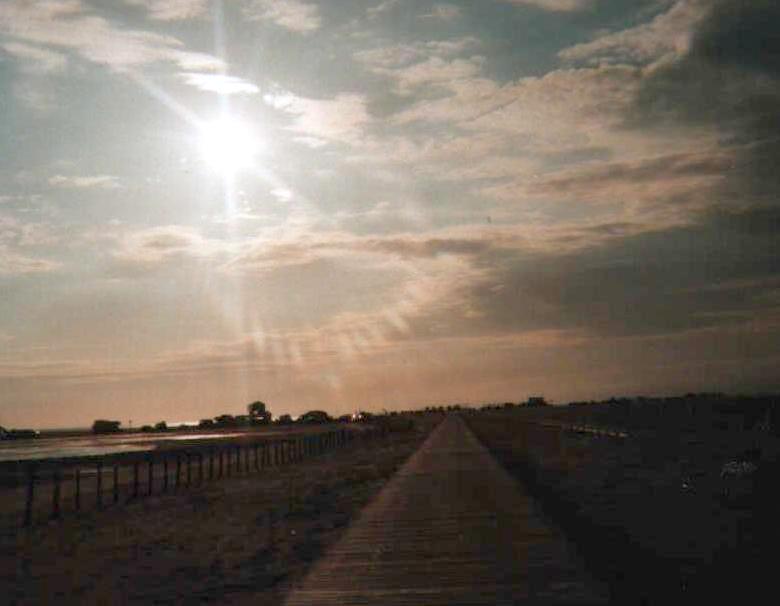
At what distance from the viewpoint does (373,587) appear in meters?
12.4

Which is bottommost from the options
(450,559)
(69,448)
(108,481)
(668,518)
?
(450,559)

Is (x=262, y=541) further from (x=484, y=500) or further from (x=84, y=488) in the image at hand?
(x=84, y=488)

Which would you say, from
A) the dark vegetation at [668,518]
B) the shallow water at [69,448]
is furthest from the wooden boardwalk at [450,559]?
the shallow water at [69,448]

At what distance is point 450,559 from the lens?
571 inches

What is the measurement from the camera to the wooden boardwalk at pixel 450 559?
11.8m

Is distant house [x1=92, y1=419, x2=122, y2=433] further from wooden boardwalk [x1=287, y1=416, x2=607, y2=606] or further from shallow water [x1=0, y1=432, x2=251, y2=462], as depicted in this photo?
wooden boardwalk [x1=287, y1=416, x2=607, y2=606]

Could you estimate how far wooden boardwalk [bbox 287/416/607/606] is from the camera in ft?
38.6

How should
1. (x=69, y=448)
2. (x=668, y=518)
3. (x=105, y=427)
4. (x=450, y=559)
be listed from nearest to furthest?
(x=450, y=559) → (x=668, y=518) → (x=69, y=448) → (x=105, y=427)

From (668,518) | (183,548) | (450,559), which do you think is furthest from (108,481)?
(450,559)

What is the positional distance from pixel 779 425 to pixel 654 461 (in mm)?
28328

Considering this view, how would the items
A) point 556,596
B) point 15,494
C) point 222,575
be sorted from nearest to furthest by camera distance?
point 556,596 → point 222,575 → point 15,494

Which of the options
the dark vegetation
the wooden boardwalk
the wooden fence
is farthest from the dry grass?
the dark vegetation

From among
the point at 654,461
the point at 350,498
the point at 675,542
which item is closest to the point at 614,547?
the point at 675,542

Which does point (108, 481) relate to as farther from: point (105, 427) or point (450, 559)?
point (105, 427)
